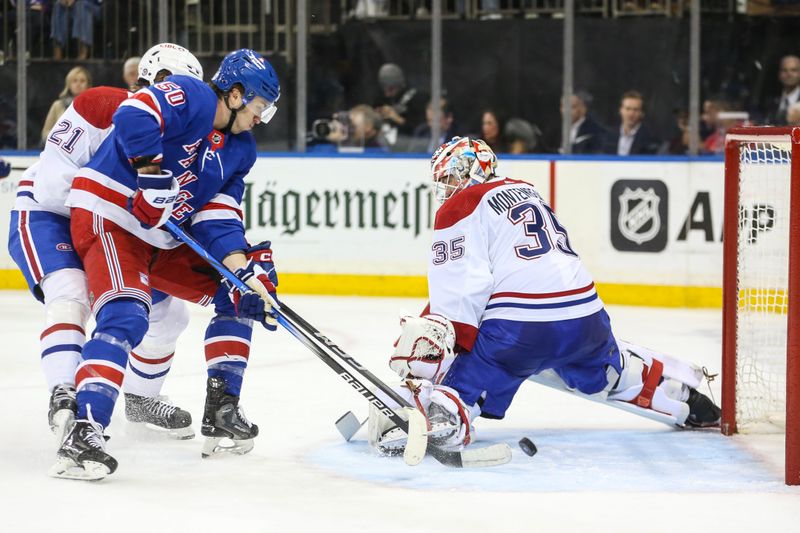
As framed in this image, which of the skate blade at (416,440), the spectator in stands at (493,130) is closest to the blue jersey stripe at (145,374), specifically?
the skate blade at (416,440)

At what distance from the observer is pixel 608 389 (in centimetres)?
351

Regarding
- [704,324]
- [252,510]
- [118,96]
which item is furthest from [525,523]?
[704,324]

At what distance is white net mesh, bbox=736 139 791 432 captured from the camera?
383 cm

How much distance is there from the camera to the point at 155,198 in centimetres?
306

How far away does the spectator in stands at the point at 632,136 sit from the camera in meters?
6.70

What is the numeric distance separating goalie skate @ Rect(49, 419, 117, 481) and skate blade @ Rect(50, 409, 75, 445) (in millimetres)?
40

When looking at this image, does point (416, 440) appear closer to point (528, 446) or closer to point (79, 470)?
point (528, 446)

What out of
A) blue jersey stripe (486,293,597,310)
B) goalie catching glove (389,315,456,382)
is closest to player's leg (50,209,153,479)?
goalie catching glove (389,315,456,382)

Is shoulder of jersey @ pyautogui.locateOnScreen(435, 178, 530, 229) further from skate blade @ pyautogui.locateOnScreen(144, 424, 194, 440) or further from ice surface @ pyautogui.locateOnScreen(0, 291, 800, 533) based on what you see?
skate blade @ pyautogui.locateOnScreen(144, 424, 194, 440)

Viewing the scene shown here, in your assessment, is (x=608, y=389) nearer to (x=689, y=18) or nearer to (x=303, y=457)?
(x=303, y=457)

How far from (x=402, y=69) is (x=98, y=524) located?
4827mm

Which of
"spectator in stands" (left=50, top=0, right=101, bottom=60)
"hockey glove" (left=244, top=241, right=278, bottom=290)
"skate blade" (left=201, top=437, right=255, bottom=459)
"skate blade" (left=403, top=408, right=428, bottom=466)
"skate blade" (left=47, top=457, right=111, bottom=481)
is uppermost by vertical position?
"spectator in stands" (left=50, top=0, right=101, bottom=60)

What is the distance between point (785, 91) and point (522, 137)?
134 centimetres

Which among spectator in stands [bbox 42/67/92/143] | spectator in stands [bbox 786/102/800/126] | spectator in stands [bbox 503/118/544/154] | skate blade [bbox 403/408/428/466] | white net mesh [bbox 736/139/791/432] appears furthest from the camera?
spectator in stands [bbox 42/67/92/143]
